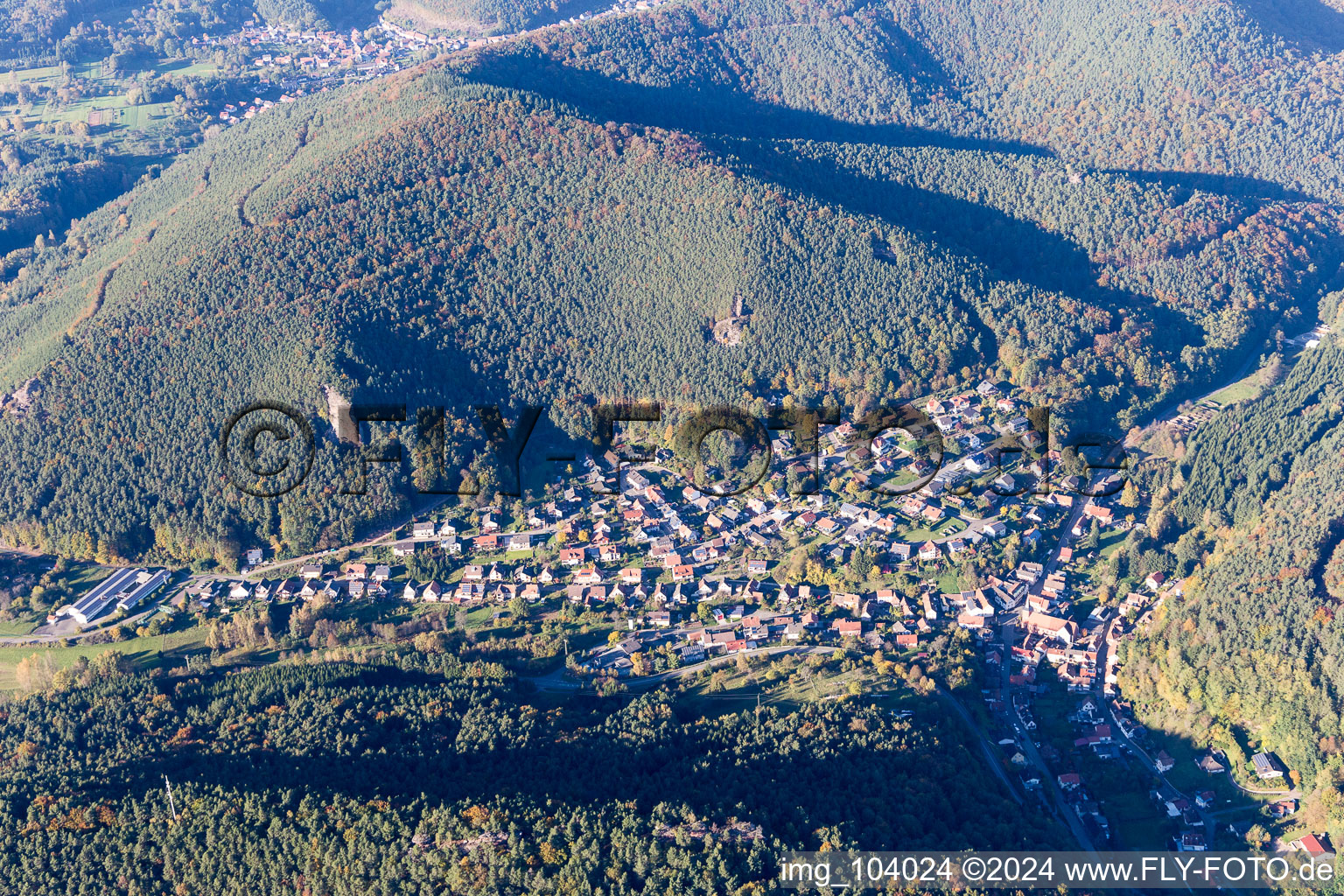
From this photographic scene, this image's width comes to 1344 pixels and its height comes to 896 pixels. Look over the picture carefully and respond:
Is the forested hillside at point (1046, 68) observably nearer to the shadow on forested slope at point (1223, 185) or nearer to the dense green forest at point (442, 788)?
the shadow on forested slope at point (1223, 185)

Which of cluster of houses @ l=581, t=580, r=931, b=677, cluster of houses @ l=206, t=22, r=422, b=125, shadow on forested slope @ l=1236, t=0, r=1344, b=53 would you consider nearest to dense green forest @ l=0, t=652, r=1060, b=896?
cluster of houses @ l=581, t=580, r=931, b=677

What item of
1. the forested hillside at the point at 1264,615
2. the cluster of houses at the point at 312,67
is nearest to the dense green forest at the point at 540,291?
the forested hillside at the point at 1264,615

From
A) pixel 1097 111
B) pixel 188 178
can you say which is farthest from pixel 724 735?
pixel 1097 111

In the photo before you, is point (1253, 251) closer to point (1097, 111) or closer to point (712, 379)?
point (1097, 111)

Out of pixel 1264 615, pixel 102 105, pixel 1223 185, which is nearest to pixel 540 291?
pixel 1264 615

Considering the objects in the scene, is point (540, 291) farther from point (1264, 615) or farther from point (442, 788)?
point (1264, 615)

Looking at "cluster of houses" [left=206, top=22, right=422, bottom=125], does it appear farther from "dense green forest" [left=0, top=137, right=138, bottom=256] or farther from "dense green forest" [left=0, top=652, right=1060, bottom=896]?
"dense green forest" [left=0, top=652, right=1060, bottom=896]
